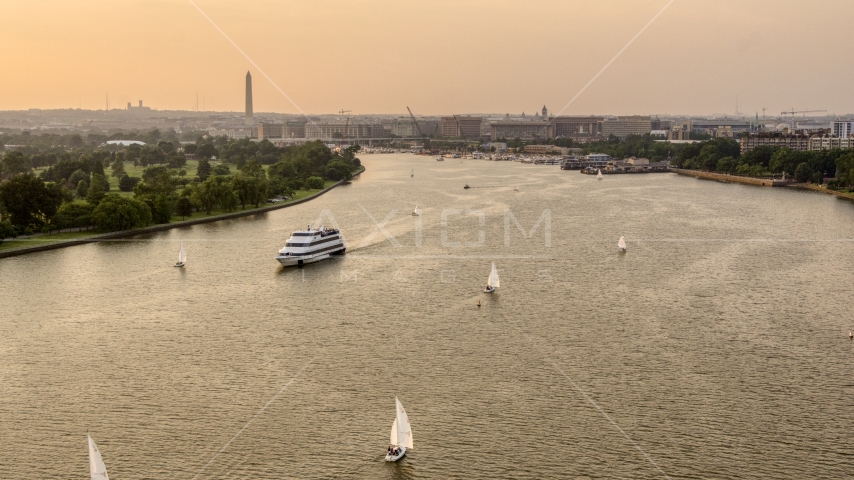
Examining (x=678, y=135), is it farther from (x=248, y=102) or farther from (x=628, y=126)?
(x=248, y=102)

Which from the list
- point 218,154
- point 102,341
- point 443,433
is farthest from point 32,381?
point 218,154

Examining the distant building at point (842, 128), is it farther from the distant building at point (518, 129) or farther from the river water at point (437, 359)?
the river water at point (437, 359)

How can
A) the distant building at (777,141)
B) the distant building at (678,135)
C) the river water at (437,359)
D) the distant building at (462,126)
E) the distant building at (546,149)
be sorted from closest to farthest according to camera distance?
the river water at (437,359) < the distant building at (777,141) < the distant building at (546,149) < the distant building at (678,135) < the distant building at (462,126)

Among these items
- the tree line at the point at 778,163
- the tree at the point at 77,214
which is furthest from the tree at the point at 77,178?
the tree line at the point at 778,163

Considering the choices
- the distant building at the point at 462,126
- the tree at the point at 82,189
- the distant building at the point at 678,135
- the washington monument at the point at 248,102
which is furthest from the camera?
the washington monument at the point at 248,102

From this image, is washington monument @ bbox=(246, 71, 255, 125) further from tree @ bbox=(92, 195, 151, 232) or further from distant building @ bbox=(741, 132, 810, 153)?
tree @ bbox=(92, 195, 151, 232)

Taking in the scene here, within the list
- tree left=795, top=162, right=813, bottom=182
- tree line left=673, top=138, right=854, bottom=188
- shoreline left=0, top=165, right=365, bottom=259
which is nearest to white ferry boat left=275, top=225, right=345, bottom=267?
shoreline left=0, top=165, right=365, bottom=259
